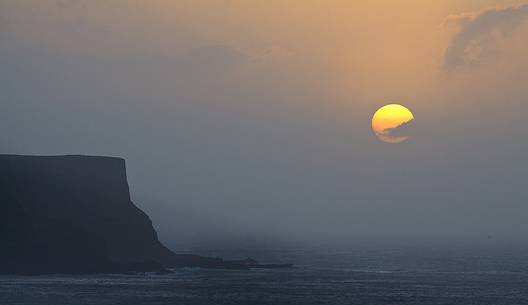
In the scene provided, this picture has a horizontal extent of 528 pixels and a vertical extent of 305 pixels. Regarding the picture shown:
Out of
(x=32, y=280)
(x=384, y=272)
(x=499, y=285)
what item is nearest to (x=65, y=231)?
(x=32, y=280)

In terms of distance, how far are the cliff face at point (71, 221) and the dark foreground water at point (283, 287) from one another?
9.08 meters

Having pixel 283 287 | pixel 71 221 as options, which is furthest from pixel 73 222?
pixel 283 287

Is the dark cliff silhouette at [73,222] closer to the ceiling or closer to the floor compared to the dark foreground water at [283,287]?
closer to the ceiling

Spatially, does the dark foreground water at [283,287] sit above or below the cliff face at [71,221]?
below

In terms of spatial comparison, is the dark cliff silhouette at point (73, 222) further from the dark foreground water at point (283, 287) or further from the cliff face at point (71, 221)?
the dark foreground water at point (283, 287)

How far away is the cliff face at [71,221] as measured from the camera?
135750 millimetres

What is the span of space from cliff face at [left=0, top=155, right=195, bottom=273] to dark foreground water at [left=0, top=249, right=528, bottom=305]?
9.08 meters

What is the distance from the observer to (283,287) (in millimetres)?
113062

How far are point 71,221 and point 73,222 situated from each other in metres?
0.38

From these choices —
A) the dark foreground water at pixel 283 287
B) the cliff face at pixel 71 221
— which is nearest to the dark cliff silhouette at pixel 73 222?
the cliff face at pixel 71 221

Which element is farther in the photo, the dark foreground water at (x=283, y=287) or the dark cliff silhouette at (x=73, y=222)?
the dark cliff silhouette at (x=73, y=222)

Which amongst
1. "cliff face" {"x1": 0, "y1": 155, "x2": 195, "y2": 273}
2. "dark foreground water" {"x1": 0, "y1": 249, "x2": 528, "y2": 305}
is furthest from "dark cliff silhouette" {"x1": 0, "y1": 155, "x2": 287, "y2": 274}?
"dark foreground water" {"x1": 0, "y1": 249, "x2": 528, "y2": 305}

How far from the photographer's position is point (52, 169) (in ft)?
480

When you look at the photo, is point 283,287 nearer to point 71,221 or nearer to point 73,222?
point 73,222
